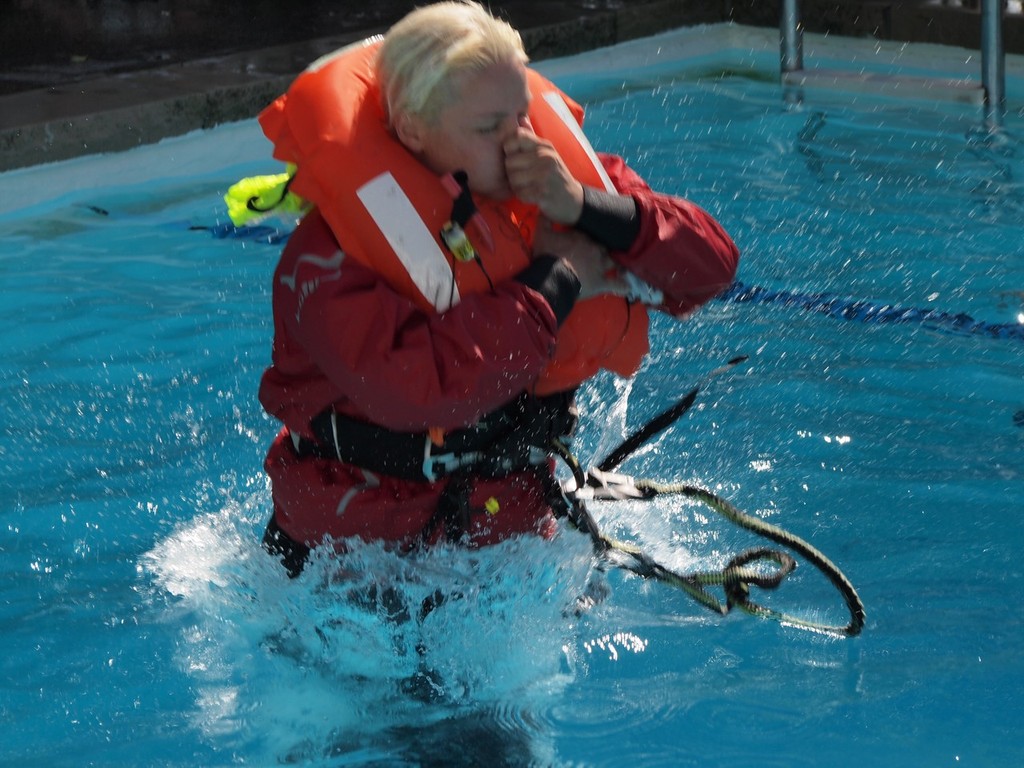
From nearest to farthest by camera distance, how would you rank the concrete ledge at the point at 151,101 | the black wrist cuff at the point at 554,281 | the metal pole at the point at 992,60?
the black wrist cuff at the point at 554,281, the concrete ledge at the point at 151,101, the metal pole at the point at 992,60

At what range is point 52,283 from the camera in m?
5.48

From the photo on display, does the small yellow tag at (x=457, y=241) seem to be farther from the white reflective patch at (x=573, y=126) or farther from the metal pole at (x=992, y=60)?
the metal pole at (x=992, y=60)

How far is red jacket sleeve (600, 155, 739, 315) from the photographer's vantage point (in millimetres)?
2496

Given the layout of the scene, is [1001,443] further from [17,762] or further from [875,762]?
[17,762]

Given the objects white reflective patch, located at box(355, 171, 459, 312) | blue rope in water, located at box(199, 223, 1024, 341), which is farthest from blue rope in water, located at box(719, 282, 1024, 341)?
white reflective patch, located at box(355, 171, 459, 312)

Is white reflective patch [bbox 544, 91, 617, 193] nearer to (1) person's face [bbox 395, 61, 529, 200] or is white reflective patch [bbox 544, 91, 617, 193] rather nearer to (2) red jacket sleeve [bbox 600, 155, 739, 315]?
(2) red jacket sleeve [bbox 600, 155, 739, 315]

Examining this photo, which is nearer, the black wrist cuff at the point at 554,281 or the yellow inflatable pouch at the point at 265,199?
the black wrist cuff at the point at 554,281

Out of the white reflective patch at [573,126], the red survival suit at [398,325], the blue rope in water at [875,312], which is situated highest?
the white reflective patch at [573,126]

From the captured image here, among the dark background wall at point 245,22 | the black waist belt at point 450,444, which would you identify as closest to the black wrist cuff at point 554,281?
the black waist belt at point 450,444

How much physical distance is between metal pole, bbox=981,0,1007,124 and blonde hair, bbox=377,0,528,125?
543 centimetres

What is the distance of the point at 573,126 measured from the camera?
2.75 metres

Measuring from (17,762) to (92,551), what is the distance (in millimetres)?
933

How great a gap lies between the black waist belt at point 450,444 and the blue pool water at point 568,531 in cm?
20

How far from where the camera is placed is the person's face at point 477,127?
2.28m
